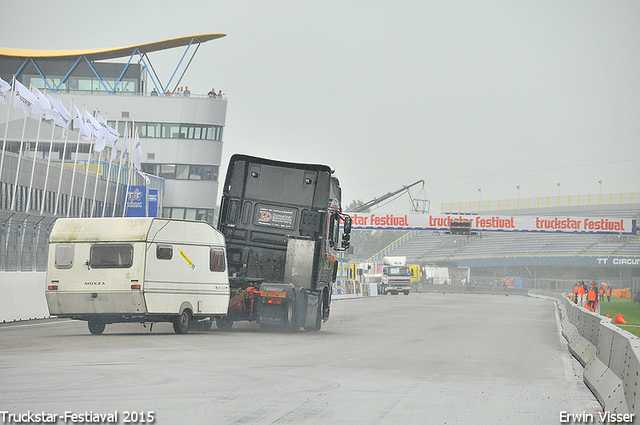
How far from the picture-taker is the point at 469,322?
87.4 ft

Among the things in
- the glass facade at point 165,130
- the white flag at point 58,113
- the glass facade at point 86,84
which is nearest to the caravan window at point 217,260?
the white flag at point 58,113

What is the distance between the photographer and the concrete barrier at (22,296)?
2177 centimetres

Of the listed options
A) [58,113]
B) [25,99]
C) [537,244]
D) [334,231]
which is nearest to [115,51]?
[58,113]

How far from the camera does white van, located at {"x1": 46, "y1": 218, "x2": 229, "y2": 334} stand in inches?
653

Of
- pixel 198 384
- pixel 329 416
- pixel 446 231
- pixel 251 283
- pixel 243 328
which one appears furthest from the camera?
pixel 446 231

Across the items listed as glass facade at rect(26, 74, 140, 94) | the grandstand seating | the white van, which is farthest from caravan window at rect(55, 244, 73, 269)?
the grandstand seating

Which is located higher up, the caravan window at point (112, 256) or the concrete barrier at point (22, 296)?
the caravan window at point (112, 256)

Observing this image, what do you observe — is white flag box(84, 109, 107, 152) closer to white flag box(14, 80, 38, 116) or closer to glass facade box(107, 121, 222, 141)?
white flag box(14, 80, 38, 116)

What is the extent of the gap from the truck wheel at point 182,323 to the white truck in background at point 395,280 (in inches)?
2088

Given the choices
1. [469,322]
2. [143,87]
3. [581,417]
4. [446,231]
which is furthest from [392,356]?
[143,87]

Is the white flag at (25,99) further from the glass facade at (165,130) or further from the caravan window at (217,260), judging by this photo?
the glass facade at (165,130)

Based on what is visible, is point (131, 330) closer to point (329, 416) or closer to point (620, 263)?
point (329, 416)

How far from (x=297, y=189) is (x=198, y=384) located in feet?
33.9

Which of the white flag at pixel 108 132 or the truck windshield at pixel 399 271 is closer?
the white flag at pixel 108 132
